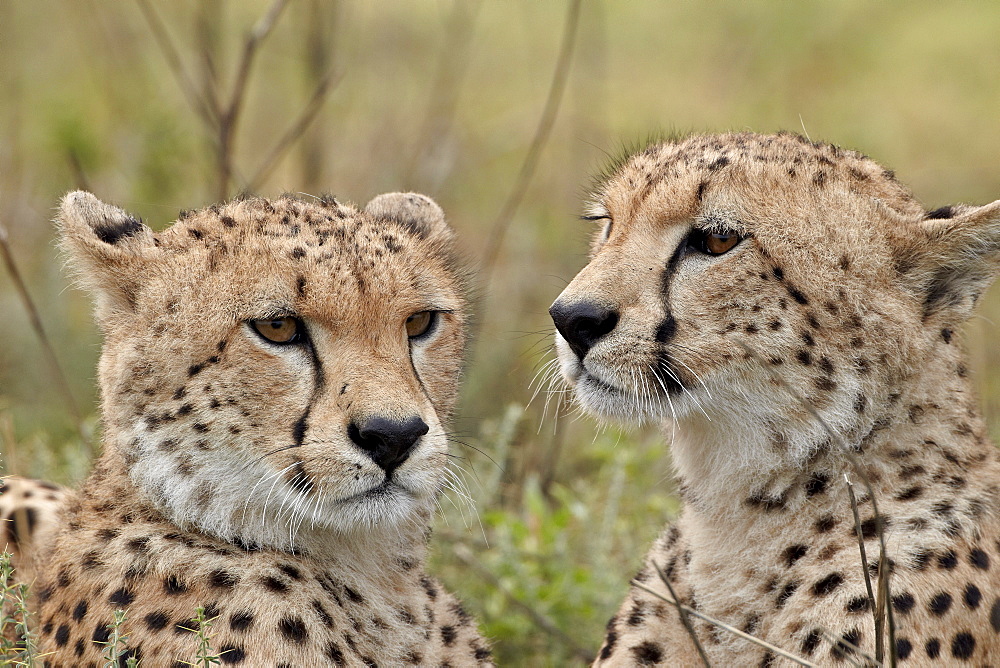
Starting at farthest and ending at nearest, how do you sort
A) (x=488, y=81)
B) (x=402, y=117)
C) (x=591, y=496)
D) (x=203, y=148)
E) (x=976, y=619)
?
(x=488, y=81)
(x=402, y=117)
(x=203, y=148)
(x=591, y=496)
(x=976, y=619)

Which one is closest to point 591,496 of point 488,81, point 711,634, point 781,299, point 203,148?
point 711,634

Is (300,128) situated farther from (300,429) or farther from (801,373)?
(801,373)

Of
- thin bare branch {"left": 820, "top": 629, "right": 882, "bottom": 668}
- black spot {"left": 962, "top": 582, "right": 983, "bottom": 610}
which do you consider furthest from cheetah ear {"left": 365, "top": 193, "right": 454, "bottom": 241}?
black spot {"left": 962, "top": 582, "right": 983, "bottom": 610}

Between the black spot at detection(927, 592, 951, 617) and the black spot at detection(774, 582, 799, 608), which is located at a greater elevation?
the black spot at detection(927, 592, 951, 617)

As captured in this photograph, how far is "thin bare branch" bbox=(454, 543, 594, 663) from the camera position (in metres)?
3.87

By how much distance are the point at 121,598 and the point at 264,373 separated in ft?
1.85

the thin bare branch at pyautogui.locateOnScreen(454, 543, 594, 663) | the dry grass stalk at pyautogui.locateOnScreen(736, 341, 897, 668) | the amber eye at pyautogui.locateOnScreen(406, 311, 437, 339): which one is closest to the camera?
the dry grass stalk at pyautogui.locateOnScreen(736, 341, 897, 668)

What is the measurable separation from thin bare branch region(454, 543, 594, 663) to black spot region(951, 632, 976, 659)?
1.53 m

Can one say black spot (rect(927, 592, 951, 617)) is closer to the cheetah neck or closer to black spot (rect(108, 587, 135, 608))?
the cheetah neck

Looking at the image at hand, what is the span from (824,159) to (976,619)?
1.10 metres

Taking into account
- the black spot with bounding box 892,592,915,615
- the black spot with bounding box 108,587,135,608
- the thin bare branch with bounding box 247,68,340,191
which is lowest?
the black spot with bounding box 108,587,135,608

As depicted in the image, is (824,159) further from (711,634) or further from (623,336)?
(711,634)

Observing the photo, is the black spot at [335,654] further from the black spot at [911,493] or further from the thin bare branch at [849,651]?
the black spot at [911,493]

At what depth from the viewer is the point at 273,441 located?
2.63 m
